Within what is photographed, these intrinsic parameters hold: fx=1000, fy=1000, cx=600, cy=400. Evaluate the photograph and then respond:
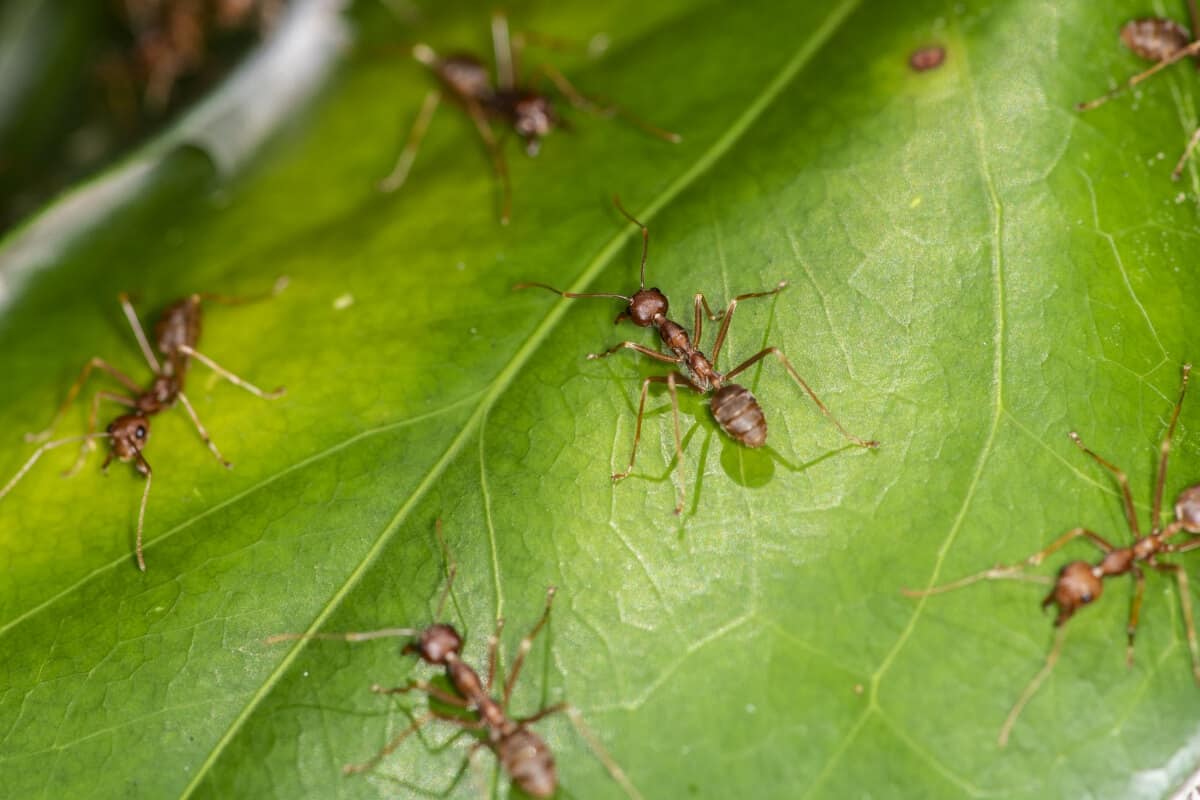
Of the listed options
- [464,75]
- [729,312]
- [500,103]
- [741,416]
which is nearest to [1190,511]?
[741,416]

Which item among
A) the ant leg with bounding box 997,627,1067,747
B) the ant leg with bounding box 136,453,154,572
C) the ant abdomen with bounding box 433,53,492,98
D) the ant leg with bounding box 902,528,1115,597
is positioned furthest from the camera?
the ant abdomen with bounding box 433,53,492,98

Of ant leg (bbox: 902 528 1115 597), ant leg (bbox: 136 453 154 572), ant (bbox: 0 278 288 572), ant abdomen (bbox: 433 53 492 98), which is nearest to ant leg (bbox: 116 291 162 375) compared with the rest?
ant (bbox: 0 278 288 572)

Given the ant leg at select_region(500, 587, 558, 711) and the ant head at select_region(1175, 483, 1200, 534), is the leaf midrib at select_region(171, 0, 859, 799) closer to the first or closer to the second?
the ant leg at select_region(500, 587, 558, 711)

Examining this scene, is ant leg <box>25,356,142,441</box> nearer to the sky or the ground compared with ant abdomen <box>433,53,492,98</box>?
nearer to the ground

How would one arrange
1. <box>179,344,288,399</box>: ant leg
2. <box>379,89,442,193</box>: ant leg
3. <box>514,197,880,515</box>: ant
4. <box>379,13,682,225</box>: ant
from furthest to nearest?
<box>379,89,442,193</box>: ant leg
<box>379,13,682,225</box>: ant
<box>179,344,288,399</box>: ant leg
<box>514,197,880,515</box>: ant

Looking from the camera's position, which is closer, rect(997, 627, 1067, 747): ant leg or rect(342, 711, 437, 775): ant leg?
rect(997, 627, 1067, 747): ant leg

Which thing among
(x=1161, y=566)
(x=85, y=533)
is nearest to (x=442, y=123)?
(x=85, y=533)

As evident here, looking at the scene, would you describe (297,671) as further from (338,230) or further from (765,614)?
(338,230)
